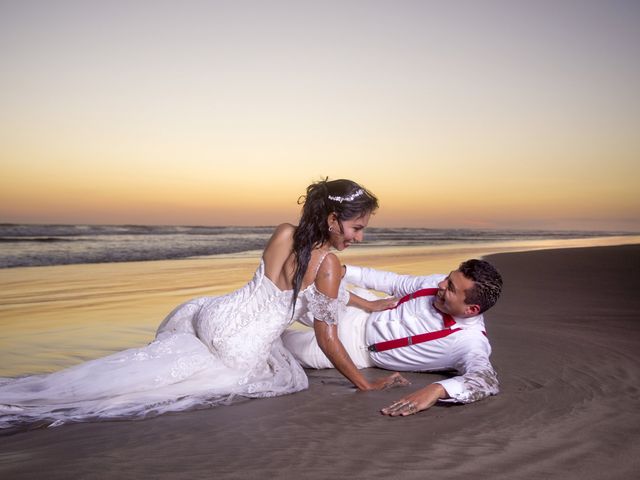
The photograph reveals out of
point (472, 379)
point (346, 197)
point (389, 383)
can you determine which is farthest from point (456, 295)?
point (346, 197)

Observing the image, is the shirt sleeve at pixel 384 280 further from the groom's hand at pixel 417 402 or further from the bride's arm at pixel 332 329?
the groom's hand at pixel 417 402

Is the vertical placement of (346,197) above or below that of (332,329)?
above

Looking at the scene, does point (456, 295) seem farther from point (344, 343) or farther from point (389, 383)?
point (344, 343)

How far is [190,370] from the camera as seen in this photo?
424 cm

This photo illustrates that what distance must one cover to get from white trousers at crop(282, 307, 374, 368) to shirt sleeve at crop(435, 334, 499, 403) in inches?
33.6

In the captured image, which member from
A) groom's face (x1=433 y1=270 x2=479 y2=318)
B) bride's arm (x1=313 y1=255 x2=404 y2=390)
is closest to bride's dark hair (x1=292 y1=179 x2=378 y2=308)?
bride's arm (x1=313 y1=255 x2=404 y2=390)

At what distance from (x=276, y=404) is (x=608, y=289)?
24.2 feet

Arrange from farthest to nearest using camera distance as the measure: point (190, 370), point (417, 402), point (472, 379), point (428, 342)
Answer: point (428, 342) → point (190, 370) → point (472, 379) → point (417, 402)

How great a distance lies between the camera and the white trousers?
5066 millimetres

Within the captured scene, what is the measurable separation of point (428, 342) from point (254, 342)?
134cm

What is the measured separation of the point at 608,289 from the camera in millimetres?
9625

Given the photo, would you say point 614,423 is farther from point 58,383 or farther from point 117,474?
point 58,383

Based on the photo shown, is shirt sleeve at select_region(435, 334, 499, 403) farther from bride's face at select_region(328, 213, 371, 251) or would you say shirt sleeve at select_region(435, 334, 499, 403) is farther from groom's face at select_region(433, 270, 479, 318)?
bride's face at select_region(328, 213, 371, 251)

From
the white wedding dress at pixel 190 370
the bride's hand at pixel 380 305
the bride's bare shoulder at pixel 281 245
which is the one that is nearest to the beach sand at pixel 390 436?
the white wedding dress at pixel 190 370
